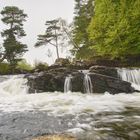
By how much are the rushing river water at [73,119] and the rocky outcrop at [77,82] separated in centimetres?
414

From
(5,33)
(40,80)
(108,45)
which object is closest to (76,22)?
(5,33)

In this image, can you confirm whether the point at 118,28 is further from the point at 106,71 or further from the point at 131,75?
the point at 106,71

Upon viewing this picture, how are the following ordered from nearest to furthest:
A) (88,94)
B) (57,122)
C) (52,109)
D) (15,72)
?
(57,122) < (52,109) < (88,94) < (15,72)

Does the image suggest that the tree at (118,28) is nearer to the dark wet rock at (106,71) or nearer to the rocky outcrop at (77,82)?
the dark wet rock at (106,71)

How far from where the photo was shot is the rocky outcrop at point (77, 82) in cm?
2062

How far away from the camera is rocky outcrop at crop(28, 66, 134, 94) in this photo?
20.6 meters

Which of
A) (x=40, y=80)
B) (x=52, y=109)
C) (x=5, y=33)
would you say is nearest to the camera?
(x=52, y=109)

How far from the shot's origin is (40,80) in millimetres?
21656

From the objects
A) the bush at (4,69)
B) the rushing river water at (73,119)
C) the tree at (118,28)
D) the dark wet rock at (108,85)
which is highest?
the tree at (118,28)

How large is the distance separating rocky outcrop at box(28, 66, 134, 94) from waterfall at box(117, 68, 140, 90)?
1025 mm

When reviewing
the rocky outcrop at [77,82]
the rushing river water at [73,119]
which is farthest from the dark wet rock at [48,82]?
the rushing river water at [73,119]

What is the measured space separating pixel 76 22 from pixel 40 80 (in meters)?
22.3

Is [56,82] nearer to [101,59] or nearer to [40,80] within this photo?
[40,80]

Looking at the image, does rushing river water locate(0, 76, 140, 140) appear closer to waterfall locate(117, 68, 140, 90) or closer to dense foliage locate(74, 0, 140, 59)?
waterfall locate(117, 68, 140, 90)
